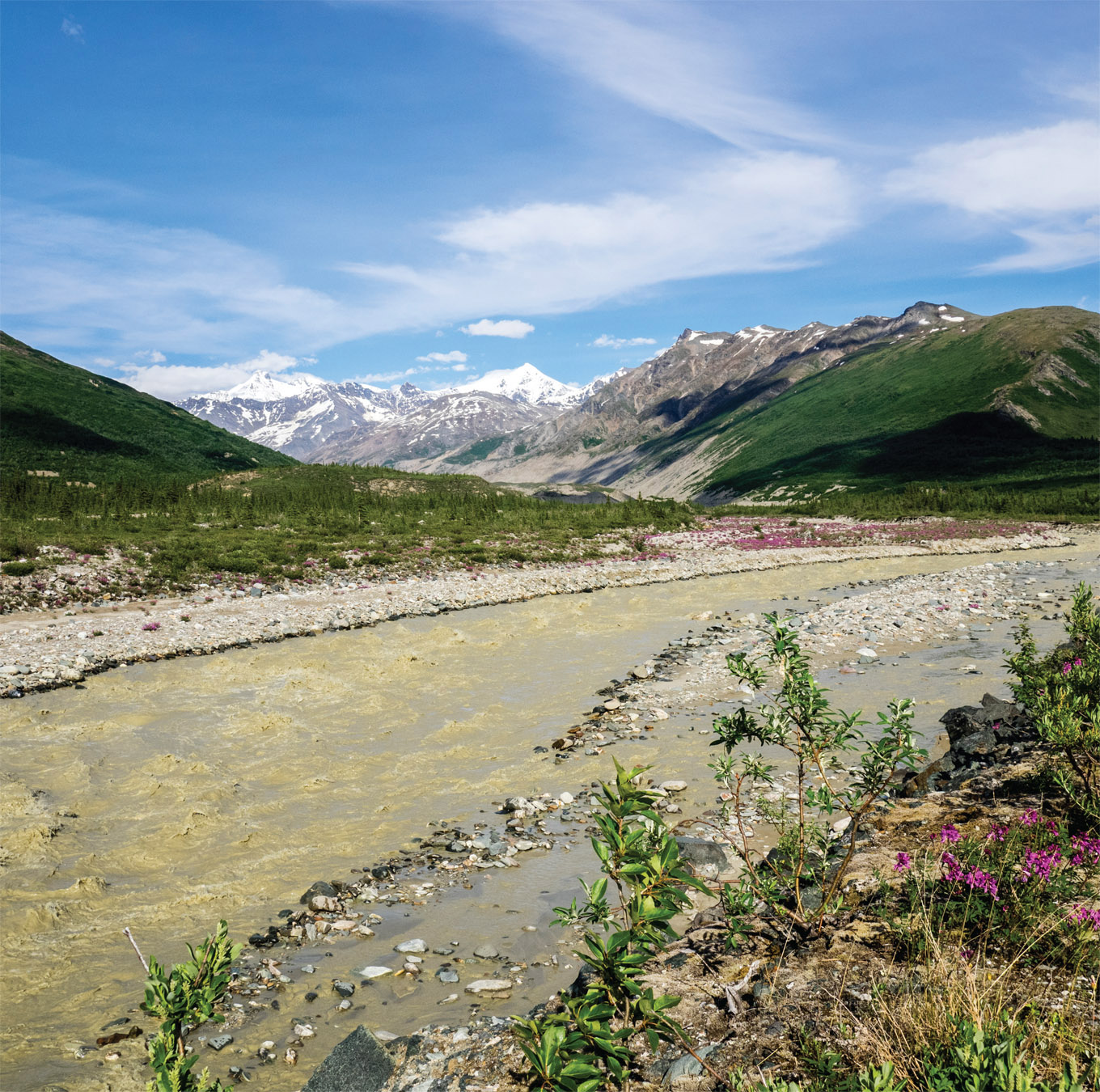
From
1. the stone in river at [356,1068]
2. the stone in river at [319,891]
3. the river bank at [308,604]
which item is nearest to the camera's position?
the stone in river at [356,1068]

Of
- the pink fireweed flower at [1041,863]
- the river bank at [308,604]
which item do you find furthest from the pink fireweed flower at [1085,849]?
the river bank at [308,604]

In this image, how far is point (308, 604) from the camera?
29.9 metres

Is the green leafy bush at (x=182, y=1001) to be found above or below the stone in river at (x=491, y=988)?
above

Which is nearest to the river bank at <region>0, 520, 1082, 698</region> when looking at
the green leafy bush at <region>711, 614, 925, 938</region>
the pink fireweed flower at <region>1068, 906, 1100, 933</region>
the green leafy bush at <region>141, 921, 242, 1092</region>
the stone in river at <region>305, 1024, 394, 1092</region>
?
the stone in river at <region>305, 1024, 394, 1092</region>

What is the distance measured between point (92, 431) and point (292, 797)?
548ft

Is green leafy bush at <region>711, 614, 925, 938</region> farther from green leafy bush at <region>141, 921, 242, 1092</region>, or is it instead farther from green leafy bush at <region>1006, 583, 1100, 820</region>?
green leafy bush at <region>141, 921, 242, 1092</region>

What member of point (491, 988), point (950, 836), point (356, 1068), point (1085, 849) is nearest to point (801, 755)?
point (950, 836)

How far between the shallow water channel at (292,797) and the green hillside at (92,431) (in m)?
110

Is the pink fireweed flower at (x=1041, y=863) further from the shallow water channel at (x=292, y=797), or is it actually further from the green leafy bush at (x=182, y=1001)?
the green leafy bush at (x=182, y=1001)

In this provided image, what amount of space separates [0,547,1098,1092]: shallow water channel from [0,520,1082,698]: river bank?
164cm

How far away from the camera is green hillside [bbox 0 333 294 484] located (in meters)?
123

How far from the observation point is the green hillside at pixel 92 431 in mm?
123250

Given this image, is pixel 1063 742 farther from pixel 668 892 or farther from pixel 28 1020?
pixel 28 1020

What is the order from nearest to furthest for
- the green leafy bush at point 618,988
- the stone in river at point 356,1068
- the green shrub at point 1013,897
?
the green leafy bush at point 618,988 → the green shrub at point 1013,897 → the stone in river at point 356,1068
